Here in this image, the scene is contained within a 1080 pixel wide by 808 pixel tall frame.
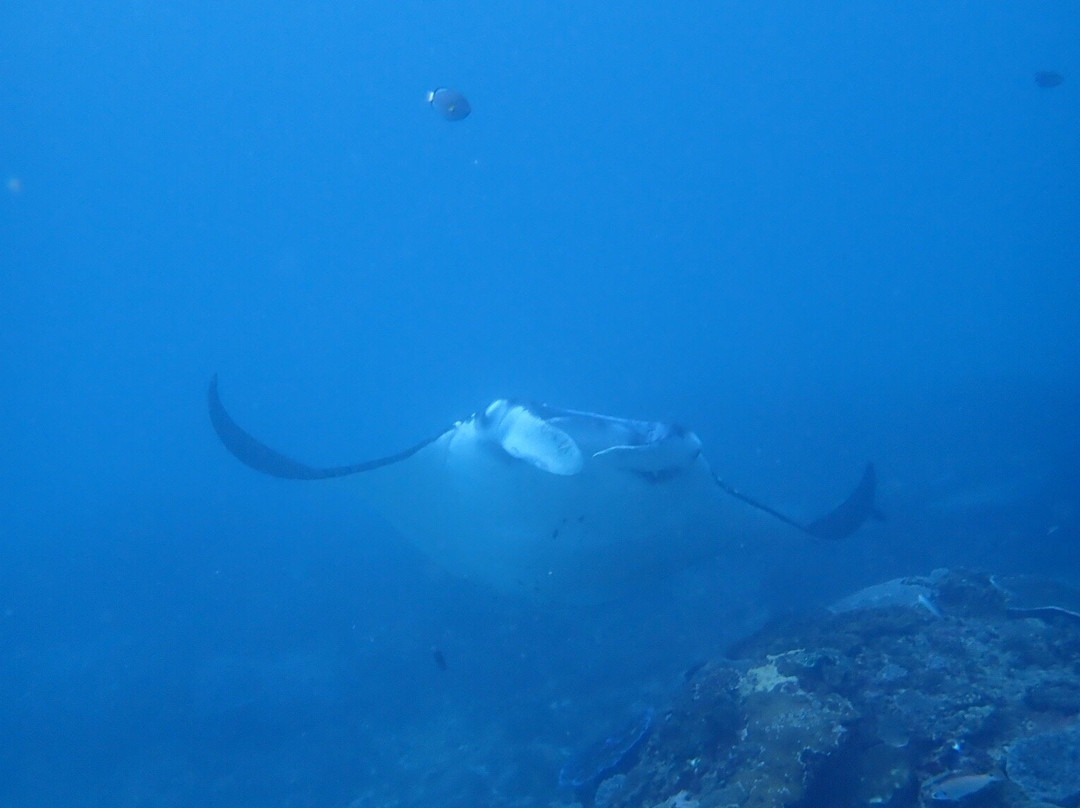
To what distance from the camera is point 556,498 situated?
4332 millimetres

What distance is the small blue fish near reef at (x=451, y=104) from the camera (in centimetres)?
795

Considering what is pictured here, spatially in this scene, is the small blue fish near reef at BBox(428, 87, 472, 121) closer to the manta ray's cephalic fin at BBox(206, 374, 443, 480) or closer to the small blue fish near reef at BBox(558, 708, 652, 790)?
the manta ray's cephalic fin at BBox(206, 374, 443, 480)

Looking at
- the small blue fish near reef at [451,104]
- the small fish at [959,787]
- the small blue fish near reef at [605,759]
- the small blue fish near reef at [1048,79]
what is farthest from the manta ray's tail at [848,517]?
the small blue fish near reef at [1048,79]

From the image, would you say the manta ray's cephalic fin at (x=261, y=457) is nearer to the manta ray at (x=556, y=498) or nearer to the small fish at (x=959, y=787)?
the manta ray at (x=556, y=498)

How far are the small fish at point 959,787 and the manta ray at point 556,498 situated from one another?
1987mm

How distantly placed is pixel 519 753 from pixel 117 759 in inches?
255

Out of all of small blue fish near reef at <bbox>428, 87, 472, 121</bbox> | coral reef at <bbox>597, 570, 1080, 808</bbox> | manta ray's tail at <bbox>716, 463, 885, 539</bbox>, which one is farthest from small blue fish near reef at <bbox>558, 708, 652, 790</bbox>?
small blue fish near reef at <bbox>428, 87, 472, 121</bbox>

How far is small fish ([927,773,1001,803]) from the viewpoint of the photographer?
120 inches

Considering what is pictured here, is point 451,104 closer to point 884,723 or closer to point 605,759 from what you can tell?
point 605,759

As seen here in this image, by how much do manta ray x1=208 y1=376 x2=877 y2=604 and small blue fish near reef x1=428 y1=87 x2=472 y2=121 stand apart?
4334 millimetres

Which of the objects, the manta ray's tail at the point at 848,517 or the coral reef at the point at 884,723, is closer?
the coral reef at the point at 884,723

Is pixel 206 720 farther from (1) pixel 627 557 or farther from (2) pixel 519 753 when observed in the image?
(1) pixel 627 557

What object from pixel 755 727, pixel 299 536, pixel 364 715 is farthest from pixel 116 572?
pixel 755 727

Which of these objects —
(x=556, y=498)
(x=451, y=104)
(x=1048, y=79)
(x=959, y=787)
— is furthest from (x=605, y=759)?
(x=1048, y=79)
